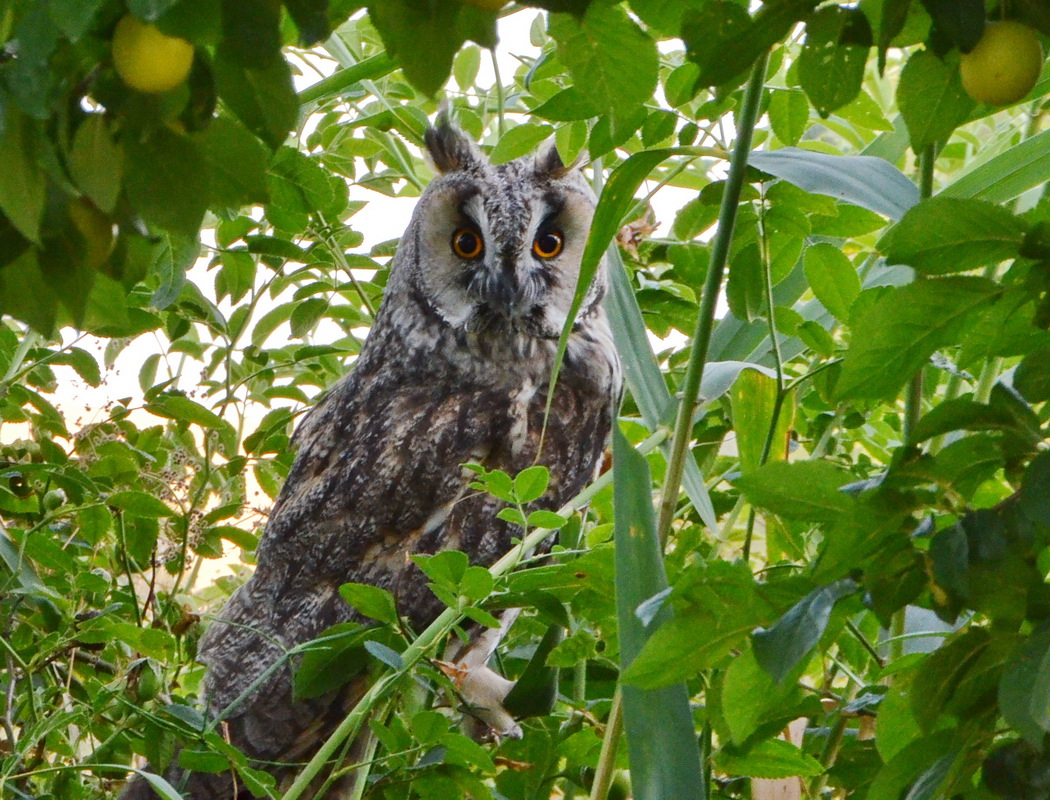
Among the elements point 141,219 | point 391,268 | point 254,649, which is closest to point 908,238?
point 141,219

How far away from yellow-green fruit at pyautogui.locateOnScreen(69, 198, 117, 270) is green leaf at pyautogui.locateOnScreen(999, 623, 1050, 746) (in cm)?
35

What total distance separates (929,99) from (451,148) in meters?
1.17

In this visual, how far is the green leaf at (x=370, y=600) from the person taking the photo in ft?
2.67

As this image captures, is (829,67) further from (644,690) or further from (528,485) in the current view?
(528,485)

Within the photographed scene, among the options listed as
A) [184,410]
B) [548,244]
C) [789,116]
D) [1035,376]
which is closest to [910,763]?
[1035,376]

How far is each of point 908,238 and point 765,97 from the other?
376mm

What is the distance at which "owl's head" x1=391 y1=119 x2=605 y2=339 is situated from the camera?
4.93ft

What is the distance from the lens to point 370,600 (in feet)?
2.69

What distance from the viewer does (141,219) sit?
0.34m

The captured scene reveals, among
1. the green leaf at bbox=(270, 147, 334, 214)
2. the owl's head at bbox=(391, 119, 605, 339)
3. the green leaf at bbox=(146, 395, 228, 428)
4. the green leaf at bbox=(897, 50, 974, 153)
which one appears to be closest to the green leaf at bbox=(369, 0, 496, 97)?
the green leaf at bbox=(897, 50, 974, 153)

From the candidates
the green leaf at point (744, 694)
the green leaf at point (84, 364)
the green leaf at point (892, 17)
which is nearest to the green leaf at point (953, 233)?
the green leaf at point (892, 17)

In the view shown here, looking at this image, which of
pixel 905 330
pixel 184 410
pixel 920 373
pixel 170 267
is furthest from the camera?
pixel 184 410

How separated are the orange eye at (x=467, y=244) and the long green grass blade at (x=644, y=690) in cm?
96

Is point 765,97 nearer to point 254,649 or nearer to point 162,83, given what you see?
point 162,83
